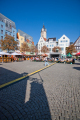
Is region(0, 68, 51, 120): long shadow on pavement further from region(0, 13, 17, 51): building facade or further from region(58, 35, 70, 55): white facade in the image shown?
region(58, 35, 70, 55): white facade

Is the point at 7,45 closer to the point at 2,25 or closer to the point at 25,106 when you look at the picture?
the point at 2,25

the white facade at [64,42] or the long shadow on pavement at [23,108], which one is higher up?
the white facade at [64,42]

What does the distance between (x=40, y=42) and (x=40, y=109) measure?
196ft

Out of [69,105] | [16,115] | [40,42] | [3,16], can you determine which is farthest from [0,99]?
[40,42]

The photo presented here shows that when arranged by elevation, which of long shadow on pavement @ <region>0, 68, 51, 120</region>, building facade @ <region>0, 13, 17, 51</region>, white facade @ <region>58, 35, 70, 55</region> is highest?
building facade @ <region>0, 13, 17, 51</region>

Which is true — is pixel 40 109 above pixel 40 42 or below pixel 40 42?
below

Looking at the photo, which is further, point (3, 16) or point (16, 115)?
point (3, 16)

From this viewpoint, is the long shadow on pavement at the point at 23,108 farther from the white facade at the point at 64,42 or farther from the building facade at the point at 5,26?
the white facade at the point at 64,42

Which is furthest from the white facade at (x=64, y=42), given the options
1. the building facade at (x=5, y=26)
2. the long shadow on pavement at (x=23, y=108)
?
the long shadow on pavement at (x=23, y=108)

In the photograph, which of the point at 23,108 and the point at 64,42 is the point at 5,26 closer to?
the point at 64,42

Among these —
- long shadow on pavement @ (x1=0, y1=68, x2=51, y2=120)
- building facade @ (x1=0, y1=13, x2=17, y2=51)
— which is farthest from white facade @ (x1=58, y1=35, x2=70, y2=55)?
long shadow on pavement @ (x1=0, y1=68, x2=51, y2=120)

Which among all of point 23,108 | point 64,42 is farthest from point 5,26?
point 23,108

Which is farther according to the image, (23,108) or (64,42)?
(64,42)

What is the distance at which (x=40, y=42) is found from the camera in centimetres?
6044
